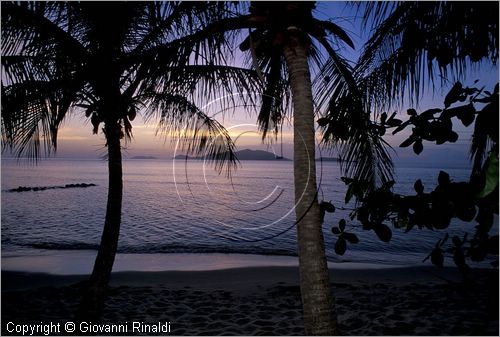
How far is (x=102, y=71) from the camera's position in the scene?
4.13 m

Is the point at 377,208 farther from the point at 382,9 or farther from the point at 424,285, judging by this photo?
the point at 424,285

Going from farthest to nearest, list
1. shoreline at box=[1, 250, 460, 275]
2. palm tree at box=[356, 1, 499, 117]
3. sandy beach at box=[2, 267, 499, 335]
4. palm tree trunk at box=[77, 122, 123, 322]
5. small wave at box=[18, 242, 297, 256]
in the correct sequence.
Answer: small wave at box=[18, 242, 297, 256] → shoreline at box=[1, 250, 460, 275] → sandy beach at box=[2, 267, 499, 335] → palm tree trunk at box=[77, 122, 123, 322] → palm tree at box=[356, 1, 499, 117]

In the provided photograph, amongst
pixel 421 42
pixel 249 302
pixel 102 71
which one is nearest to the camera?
pixel 421 42

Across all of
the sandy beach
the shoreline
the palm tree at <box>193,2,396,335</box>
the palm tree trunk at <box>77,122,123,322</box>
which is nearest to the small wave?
the shoreline

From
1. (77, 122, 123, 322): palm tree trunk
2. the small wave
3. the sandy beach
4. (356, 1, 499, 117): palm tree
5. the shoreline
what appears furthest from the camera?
the small wave

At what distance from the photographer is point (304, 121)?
9.62 ft

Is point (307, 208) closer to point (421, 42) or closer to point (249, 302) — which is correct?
point (421, 42)

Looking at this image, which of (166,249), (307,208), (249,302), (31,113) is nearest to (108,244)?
(31,113)

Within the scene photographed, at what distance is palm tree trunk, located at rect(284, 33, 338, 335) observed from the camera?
2.87m

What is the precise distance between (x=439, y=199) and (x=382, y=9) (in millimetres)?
1722

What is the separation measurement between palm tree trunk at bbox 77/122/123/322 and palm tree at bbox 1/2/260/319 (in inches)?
0.5

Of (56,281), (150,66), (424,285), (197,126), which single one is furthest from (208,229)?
(150,66)

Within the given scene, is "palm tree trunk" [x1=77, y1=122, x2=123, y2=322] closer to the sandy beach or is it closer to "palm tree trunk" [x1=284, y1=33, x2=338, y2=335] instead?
the sandy beach

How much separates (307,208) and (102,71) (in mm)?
2927
